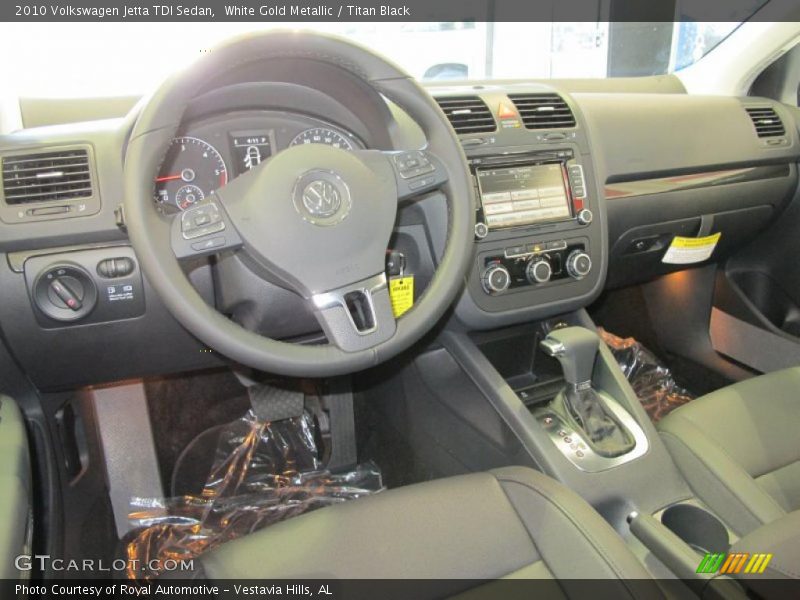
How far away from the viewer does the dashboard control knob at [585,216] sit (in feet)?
4.75

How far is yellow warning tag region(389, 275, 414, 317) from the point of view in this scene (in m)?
1.28

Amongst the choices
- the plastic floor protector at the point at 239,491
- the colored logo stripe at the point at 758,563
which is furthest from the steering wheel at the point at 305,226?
the plastic floor protector at the point at 239,491

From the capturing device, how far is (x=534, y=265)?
1396 mm

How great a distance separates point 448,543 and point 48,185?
0.88 m

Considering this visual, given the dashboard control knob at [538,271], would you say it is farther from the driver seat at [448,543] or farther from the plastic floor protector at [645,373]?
the plastic floor protector at [645,373]

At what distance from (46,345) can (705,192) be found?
5.25ft

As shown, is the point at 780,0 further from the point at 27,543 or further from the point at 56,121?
the point at 27,543

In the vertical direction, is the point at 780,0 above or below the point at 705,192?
above

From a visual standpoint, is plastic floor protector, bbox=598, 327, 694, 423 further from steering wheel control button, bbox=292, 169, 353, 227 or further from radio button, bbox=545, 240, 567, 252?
steering wheel control button, bbox=292, 169, 353, 227

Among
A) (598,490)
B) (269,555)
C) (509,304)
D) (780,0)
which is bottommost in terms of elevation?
(598,490)

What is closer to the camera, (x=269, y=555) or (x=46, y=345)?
(x=269, y=555)

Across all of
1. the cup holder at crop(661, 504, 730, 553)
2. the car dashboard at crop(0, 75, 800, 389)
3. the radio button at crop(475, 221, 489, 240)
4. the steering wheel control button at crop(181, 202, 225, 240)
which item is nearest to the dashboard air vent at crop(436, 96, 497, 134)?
the car dashboard at crop(0, 75, 800, 389)

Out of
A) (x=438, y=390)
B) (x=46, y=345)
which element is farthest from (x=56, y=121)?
(x=438, y=390)

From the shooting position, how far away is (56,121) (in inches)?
56.0
